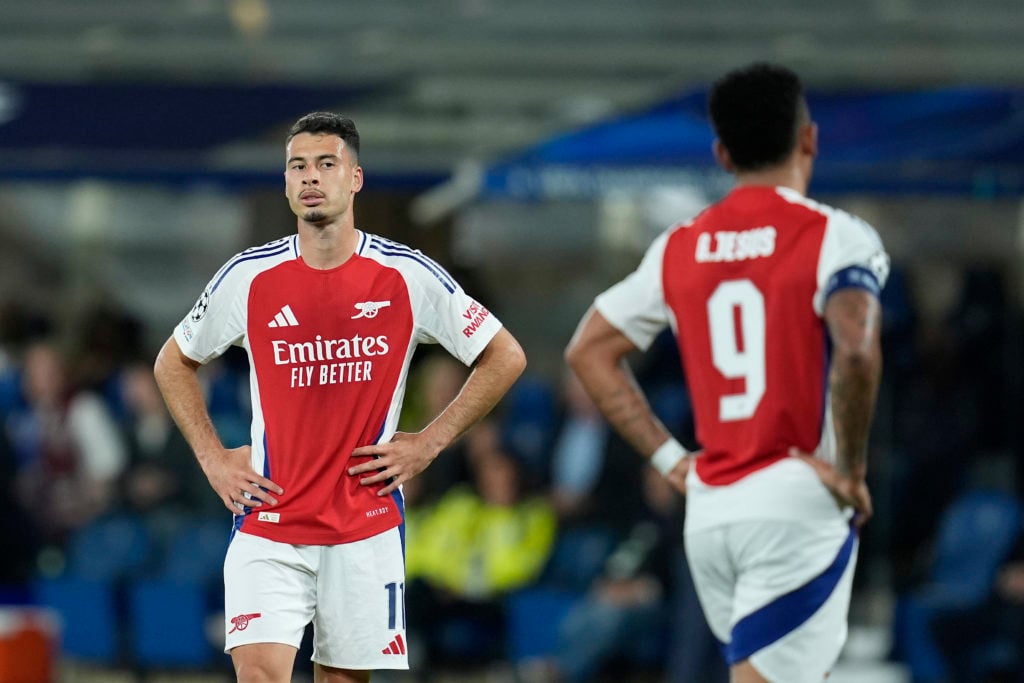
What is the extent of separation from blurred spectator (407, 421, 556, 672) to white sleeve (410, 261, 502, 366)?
4.63 m

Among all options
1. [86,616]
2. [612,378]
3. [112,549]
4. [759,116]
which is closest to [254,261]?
[612,378]

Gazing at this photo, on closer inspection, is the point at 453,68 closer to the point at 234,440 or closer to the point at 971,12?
the point at 971,12

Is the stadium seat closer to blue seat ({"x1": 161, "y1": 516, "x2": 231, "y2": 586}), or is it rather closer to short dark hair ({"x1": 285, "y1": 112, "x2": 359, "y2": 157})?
blue seat ({"x1": 161, "y1": 516, "x2": 231, "y2": 586})

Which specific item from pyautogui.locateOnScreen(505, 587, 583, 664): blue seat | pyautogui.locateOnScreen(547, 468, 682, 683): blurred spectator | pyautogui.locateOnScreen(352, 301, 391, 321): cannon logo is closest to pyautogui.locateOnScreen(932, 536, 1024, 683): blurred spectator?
pyautogui.locateOnScreen(547, 468, 682, 683): blurred spectator

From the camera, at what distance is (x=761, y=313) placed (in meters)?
4.96

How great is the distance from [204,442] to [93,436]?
6.60 meters

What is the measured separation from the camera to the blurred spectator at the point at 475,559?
32.4 feet

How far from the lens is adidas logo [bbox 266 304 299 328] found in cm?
512

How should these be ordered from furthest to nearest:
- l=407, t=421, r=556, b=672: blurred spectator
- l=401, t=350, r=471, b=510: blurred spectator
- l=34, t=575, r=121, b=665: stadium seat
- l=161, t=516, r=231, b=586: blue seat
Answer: l=34, t=575, r=121, b=665: stadium seat → l=161, t=516, r=231, b=586: blue seat → l=401, t=350, r=471, b=510: blurred spectator → l=407, t=421, r=556, b=672: blurred spectator

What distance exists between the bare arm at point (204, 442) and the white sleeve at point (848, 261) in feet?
4.94

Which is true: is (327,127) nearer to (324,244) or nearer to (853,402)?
(324,244)

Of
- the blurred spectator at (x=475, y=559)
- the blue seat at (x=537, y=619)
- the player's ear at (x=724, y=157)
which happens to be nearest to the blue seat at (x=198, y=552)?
the blurred spectator at (x=475, y=559)

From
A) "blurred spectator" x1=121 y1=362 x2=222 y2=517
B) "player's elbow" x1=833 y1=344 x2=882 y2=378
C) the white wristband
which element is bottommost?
"blurred spectator" x1=121 y1=362 x2=222 y2=517

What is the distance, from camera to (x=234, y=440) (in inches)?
399
